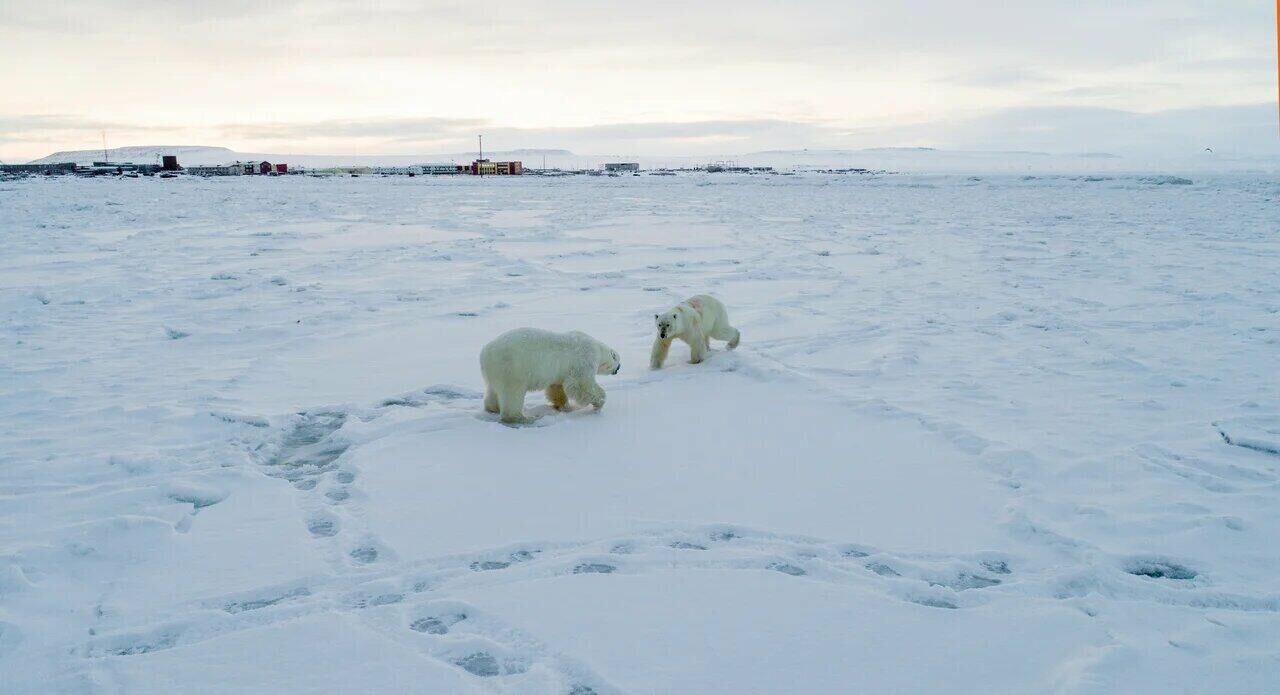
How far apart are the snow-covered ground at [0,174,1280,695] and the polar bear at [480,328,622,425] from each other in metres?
0.16

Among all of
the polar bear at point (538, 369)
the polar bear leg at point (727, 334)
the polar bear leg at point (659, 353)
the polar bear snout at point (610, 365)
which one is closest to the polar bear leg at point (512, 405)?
the polar bear at point (538, 369)

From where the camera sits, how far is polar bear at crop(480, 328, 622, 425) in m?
5.00

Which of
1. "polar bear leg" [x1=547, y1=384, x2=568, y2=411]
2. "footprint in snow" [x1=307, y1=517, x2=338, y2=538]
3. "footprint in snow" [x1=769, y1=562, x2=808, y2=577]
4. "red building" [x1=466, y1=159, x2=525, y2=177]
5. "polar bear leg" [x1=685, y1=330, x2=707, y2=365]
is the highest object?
"red building" [x1=466, y1=159, x2=525, y2=177]

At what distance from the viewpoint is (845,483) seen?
434 centimetres

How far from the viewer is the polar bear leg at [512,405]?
5.09 metres

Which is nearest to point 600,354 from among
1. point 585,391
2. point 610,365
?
point 610,365

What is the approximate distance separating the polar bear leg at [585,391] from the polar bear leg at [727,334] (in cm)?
182

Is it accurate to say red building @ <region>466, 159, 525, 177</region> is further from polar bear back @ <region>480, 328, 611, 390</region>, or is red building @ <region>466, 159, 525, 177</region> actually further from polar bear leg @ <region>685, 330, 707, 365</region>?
polar bear back @ <region>480, 328, 611, 390</region>

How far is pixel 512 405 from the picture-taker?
5133mm

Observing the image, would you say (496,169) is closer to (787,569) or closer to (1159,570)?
(787,569)

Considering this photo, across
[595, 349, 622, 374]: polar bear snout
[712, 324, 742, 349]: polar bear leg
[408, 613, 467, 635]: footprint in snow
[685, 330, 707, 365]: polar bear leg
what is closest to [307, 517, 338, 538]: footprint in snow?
[408, 613, 467, 635]: footprint in snow

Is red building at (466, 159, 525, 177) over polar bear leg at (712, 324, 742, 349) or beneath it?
over

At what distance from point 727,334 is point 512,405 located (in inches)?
99.0

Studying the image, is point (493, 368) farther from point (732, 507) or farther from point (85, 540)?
point (85, 540)
